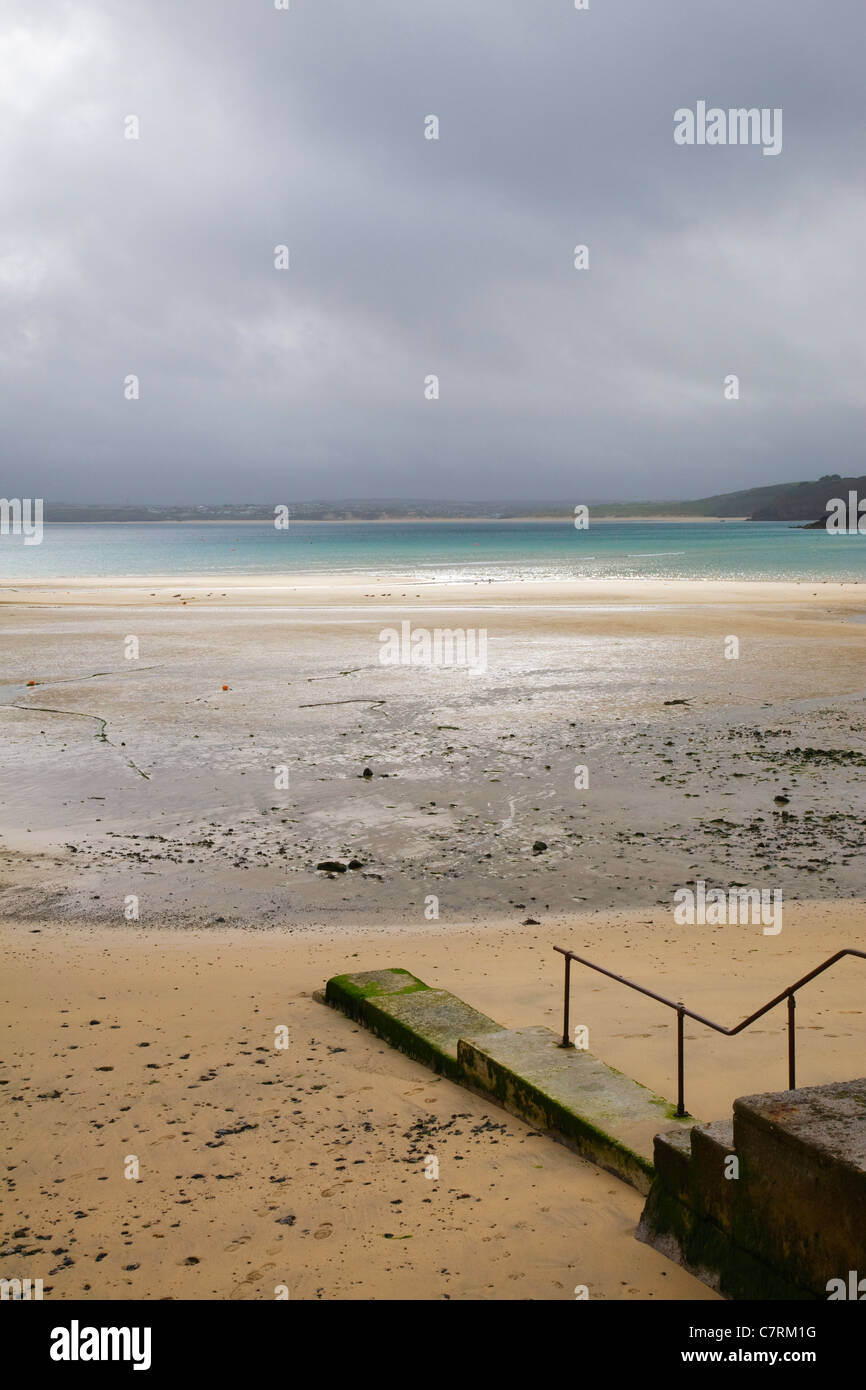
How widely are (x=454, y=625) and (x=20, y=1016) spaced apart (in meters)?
29.6

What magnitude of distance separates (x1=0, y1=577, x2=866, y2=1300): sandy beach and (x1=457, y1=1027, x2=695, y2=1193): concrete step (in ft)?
0.44

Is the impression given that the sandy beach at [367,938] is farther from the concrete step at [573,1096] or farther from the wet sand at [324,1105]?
the concrete step at [573,1096]

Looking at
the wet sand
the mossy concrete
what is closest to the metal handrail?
the wet sand

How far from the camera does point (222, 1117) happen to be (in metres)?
6.46

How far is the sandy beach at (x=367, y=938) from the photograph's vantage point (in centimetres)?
533

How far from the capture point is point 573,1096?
20.2 ft

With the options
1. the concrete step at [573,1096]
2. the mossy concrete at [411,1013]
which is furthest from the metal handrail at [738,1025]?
the mossy concrete at [411,1013]

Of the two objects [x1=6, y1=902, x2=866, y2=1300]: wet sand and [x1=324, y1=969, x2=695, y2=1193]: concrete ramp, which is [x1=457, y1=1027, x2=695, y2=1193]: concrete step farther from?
[x1=6, y1=902, x2=866, y2=1300]: wet sand

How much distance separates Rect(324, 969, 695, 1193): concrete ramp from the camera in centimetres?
579

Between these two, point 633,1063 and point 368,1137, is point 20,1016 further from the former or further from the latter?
point 633,1063

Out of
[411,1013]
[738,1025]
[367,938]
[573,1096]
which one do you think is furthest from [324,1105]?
[367,938]

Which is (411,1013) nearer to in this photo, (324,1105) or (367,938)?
(324,1105)

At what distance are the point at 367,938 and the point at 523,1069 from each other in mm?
3509

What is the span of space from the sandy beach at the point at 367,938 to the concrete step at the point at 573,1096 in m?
0.13
